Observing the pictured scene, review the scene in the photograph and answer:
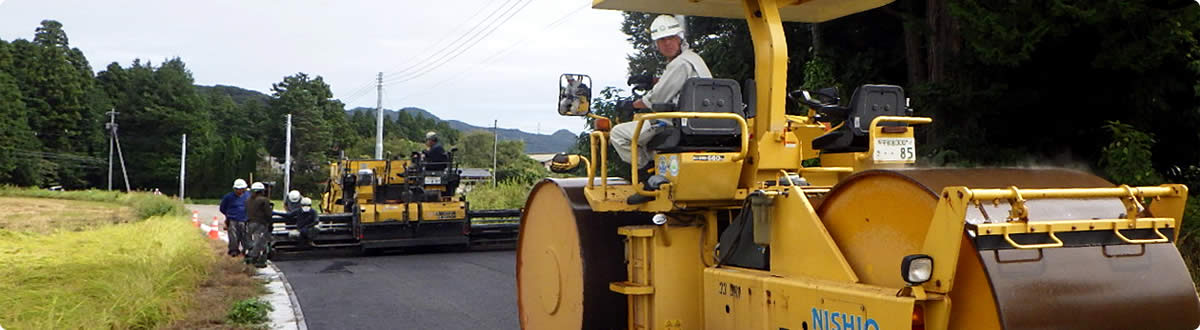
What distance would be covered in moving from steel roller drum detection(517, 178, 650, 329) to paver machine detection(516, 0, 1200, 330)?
12 millimetres

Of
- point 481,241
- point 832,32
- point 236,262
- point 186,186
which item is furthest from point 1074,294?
point 186,186

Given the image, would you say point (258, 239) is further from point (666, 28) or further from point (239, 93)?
point (239, 93)

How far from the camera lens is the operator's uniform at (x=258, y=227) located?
16.2 m

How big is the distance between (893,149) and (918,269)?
2028mm

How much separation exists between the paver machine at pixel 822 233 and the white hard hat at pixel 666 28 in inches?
10.3

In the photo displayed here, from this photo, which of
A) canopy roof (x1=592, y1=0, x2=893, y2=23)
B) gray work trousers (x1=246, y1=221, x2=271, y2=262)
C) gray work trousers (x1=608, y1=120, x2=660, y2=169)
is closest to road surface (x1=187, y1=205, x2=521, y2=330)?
gray work trousers (x1=246, y1=221, x2=271, y2=262)

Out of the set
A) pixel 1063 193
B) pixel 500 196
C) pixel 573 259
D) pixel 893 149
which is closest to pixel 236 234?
pixel 500 196

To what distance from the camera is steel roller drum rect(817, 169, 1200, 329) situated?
3.45 meters

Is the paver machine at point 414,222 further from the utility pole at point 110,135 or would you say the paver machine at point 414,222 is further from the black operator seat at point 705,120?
the utility pole at point 110,135

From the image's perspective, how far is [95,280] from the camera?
32.0 ft

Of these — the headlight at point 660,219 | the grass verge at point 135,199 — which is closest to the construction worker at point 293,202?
the grass verge at point 135,199

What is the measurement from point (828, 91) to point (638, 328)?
1.81m

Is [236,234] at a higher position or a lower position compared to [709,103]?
lower

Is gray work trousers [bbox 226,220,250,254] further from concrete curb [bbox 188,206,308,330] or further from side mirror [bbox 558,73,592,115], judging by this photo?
side mirror [bbox 558,73,592,115]
